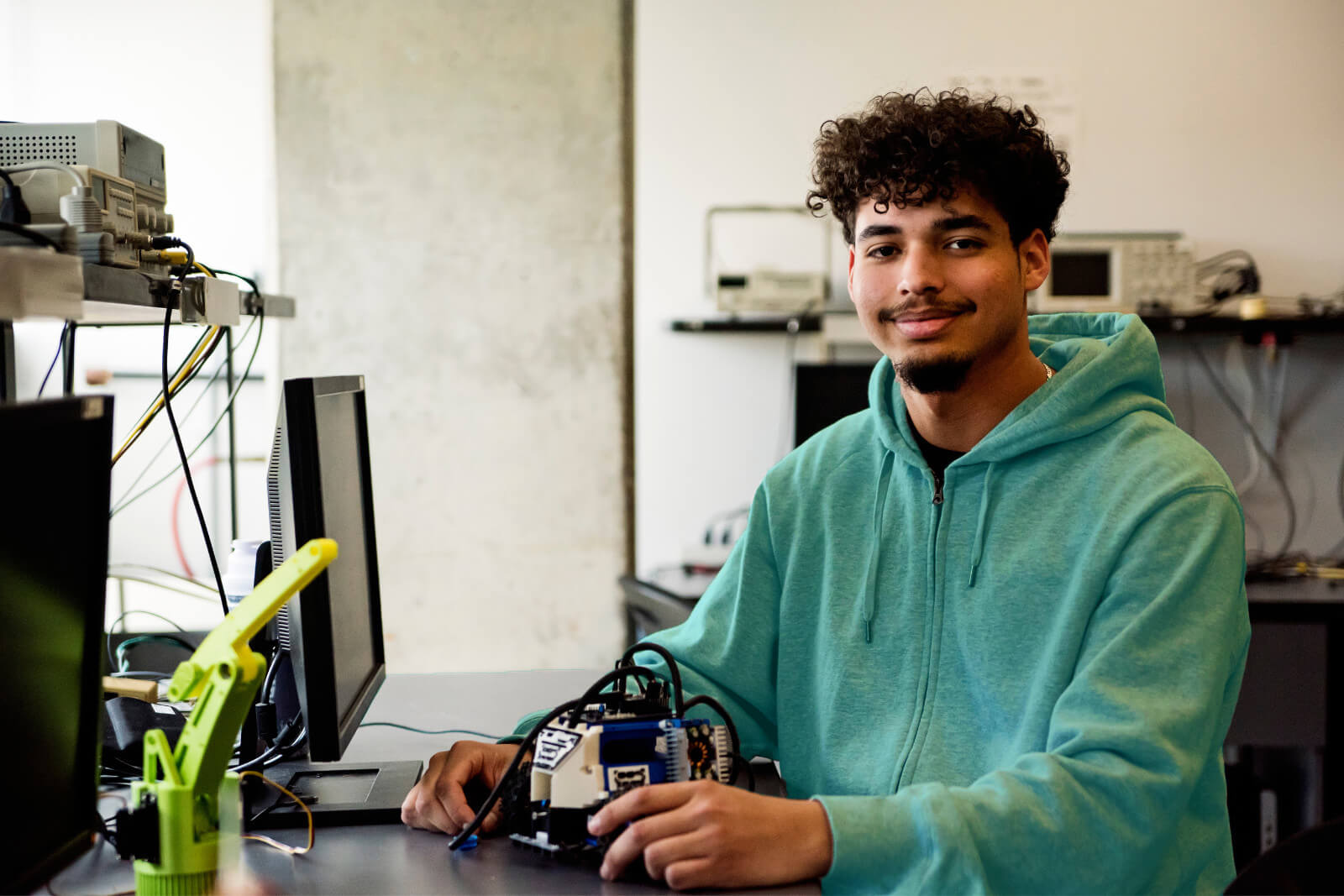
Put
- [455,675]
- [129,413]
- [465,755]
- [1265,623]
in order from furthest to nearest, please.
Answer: [129,413] → [1265,623] → [455,675] → [465,755]

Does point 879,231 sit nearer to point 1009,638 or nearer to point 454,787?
point 1009,638

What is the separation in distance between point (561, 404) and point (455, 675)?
1.47 meters

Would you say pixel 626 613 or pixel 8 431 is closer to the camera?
pixel 8 431

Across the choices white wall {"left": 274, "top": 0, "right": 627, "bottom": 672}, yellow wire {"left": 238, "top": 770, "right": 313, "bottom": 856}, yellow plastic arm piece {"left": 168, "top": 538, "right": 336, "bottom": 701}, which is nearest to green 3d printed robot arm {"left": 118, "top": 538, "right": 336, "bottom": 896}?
yellow plastic arm piece {"left": 168, "top": 538, "right": 336, "bottom": 701}

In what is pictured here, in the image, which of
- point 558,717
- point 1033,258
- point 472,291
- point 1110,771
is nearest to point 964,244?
point 1033,258

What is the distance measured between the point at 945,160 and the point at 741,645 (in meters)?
0.64

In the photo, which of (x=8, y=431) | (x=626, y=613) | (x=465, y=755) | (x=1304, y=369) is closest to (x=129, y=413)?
(x=626, y=613)

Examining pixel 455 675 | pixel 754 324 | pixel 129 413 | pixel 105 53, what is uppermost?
pixel 105 53

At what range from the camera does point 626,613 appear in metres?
3.25

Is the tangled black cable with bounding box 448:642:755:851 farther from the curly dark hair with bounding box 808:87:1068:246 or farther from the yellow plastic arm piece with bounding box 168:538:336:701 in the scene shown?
the curly dark hair with bounding box 808:87:1068:246

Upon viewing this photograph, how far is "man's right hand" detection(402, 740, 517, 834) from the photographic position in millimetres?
1074

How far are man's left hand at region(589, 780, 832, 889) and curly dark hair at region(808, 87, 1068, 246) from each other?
2.47 feet

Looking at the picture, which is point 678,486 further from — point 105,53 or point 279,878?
point 279,878

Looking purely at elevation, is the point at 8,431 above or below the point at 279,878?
above
